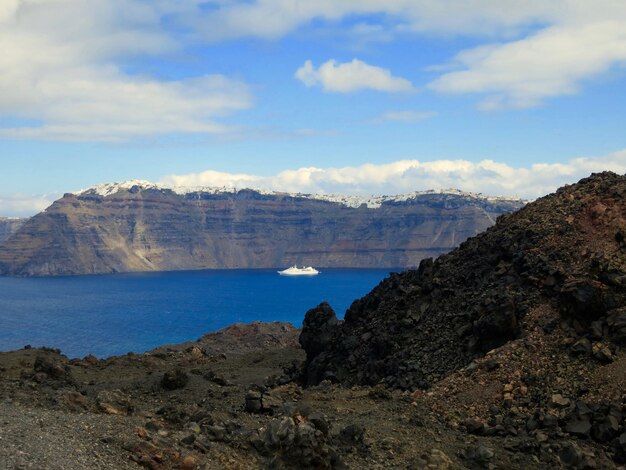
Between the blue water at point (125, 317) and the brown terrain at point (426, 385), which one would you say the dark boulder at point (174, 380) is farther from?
the blue water at point (125, 317)

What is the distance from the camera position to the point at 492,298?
2672 centimetres

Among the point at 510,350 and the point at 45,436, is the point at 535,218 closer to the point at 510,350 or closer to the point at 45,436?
the point at 510,350

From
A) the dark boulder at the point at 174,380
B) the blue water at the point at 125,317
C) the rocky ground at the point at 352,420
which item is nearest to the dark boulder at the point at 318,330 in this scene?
the rocky ground at the point at 352,420

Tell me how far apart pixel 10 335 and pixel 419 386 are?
113 meters

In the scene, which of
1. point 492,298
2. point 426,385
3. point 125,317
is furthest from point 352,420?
point 125,317

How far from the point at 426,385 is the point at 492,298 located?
190 inches

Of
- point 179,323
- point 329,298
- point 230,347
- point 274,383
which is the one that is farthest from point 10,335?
point 274,383

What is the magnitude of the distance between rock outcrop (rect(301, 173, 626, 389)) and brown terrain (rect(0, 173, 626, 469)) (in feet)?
0.25

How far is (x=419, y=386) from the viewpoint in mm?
24688

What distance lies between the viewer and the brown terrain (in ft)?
49.8

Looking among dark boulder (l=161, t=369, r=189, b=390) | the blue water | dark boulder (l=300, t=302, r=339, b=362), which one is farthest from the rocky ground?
the blue water

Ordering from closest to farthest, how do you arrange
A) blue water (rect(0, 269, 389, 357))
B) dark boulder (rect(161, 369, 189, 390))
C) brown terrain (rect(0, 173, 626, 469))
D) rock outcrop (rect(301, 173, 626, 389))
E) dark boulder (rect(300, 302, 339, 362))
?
brown terrain (rect(0, 173, 626, 469)), rock outcrop (rect(301, 173, 626, 389)), dark boulder (rect(161, 369, 189, 390)), dark boulder (rect(300, 302, 339, 362)), blue water (rect(0, 269, 389, 357))

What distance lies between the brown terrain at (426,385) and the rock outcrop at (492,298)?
8 centimetres

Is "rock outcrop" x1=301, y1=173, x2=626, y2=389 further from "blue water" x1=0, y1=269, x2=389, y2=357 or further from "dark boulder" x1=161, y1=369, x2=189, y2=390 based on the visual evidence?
"blue water" x1=0, y1=269, x2=389, y2=357
